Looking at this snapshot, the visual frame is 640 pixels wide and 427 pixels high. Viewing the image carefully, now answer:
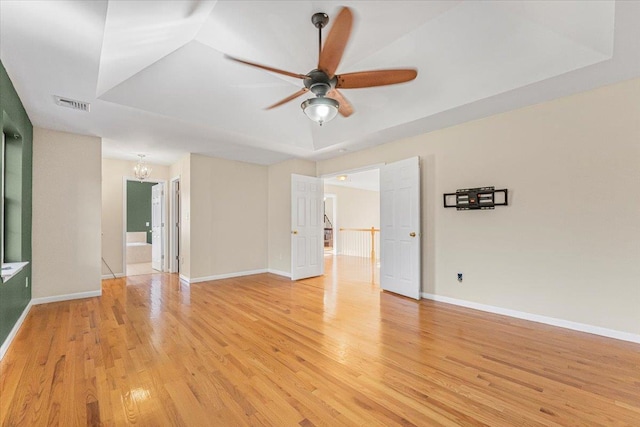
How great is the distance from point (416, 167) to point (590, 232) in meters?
2.16

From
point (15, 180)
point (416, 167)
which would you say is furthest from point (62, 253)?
point (416, 167)

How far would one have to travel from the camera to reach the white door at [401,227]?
4.36 m

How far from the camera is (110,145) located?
5.12 metres

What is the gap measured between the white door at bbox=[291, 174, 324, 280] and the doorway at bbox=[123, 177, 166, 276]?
136 inches

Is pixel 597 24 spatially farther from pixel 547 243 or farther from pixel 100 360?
pixel 100 360

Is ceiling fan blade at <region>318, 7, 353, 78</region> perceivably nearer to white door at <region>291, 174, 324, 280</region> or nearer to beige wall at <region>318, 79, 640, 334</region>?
beige wall at <region>318, 79, 640, 334</region>

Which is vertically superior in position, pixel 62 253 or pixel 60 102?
pixel 60 102

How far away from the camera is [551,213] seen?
3.25 m

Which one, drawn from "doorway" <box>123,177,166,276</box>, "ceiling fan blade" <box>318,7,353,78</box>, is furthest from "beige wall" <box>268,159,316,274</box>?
"ceiling fan blade" <box>318,7,353,78</box>

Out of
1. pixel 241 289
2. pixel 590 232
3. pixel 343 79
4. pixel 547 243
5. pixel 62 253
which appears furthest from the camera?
pixel 241 289

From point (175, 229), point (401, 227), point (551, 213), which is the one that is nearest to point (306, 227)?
point (401, 227)

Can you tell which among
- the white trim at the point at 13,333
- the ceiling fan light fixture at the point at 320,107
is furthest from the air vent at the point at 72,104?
the ceiling fan light fixture at the point at 320,107

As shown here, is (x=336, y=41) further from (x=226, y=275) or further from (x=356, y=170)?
(x=226, y=275)

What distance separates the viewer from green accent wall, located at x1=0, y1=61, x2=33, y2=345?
112 inches
